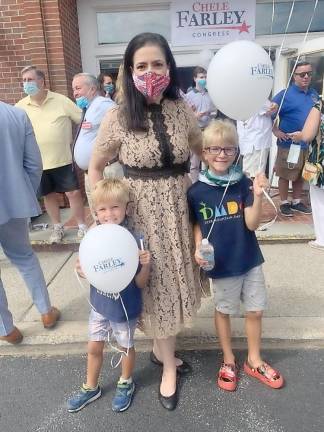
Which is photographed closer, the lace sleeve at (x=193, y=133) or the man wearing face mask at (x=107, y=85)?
the lace sleeve at (x=193, y=133)

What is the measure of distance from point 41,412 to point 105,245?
3.73 feet

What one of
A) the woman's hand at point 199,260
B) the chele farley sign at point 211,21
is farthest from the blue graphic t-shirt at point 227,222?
the chele farley sign at point 211,21

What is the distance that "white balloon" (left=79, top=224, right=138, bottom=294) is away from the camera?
1.78 m

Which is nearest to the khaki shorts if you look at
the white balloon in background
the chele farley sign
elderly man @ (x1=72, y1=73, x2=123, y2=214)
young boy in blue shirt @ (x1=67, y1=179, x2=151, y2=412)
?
the white balloon in background

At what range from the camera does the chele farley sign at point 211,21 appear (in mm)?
5480

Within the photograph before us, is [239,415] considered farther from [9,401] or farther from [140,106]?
[140,106]

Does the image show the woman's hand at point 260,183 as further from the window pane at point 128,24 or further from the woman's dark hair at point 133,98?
the window pane at point 128,24

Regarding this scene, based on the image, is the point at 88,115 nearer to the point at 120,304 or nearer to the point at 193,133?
the point at 193,133

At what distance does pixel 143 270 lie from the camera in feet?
6.50

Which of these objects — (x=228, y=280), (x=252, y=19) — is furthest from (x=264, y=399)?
(x=252, y=19)

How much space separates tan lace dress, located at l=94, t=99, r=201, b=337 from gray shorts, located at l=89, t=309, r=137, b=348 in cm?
12

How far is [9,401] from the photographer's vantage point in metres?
2.33

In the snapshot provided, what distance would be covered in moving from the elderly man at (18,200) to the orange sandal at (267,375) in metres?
1.45

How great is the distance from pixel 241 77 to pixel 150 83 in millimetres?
436
